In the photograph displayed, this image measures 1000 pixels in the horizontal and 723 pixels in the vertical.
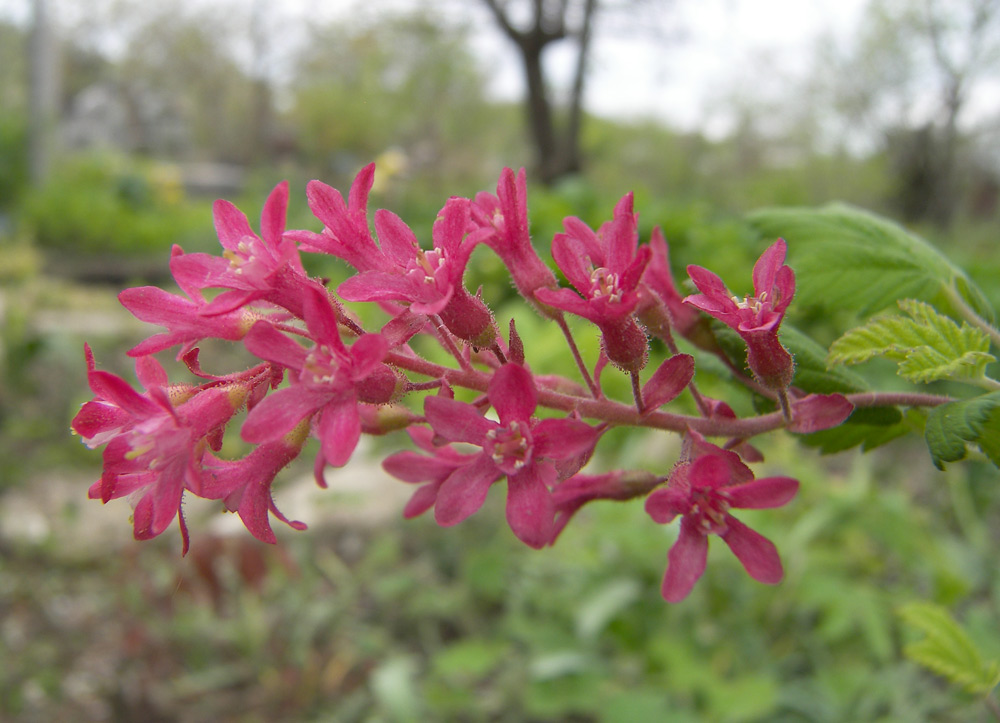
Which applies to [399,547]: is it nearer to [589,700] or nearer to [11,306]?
[589,700]

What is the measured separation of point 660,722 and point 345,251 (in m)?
2.22

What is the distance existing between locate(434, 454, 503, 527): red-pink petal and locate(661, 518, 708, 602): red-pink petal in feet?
0.70

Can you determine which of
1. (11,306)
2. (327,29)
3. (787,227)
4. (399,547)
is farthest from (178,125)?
(787,227)

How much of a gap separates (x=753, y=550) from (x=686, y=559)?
80 mm

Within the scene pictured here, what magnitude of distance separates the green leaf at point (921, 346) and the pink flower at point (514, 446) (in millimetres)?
339

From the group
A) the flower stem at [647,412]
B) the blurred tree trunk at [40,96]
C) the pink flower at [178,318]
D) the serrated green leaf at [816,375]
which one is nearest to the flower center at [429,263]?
the flower stem at [647,412]

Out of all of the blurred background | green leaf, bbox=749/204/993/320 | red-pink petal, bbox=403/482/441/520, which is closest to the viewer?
red-pink petal, bbox=403/482/441/520

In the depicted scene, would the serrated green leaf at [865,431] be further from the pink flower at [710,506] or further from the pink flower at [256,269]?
the pink flower at [256,269]

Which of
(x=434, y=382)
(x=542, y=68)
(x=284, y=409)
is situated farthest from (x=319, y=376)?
(x=542, y=68)

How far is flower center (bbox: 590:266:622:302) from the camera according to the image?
807 millimetres

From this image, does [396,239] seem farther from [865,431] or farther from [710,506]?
[865,431]

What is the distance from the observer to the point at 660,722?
2.48m

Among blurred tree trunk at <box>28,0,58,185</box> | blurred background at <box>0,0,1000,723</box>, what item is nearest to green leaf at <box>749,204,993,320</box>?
blurred background at <box>0,0,1000,723</box>

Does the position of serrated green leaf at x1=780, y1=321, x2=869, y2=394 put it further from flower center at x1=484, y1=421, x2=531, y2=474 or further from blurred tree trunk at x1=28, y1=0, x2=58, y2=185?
blurred tree trunk at x1=28, y1=0, x2=58, y2=185
